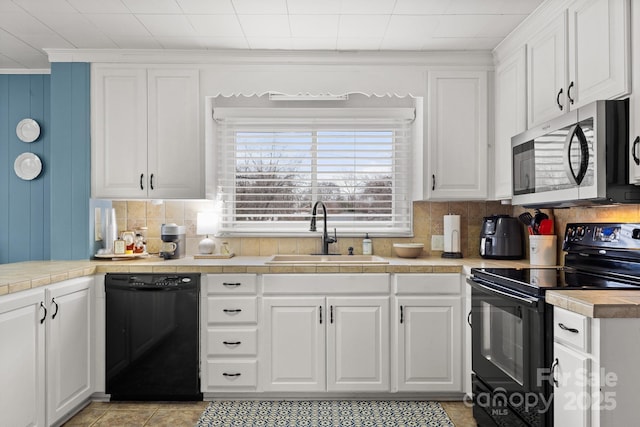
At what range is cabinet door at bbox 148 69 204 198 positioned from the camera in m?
3.26

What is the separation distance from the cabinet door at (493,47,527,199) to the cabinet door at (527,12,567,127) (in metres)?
0.07

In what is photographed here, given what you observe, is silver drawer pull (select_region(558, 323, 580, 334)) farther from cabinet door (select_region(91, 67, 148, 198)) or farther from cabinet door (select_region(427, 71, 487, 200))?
cabinet door (select_region(91, 67, 148, 198))

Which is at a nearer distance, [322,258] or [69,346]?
[69,346]

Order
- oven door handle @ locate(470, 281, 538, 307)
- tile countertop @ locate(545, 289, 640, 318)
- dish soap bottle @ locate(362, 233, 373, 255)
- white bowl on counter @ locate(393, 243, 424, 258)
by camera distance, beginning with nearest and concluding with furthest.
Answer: tile countertop @ locate(545, 289, 640, 318), oven door handle @ locate(470, 281, 538, 307), white bowl on counter @ locate(393, 243, 424, 258), dish soap bottle @ locate(362, 233, 373, 255)

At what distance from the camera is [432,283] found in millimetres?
2945

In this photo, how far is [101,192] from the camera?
10.7 feet

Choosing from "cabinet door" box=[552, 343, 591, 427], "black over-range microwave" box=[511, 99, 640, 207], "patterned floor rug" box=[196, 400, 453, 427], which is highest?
"black over-range microwave" box=[511, 99, 640, 207]

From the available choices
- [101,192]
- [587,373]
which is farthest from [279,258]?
[587,373]

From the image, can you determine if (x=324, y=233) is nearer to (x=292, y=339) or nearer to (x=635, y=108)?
(x=292, y=339)

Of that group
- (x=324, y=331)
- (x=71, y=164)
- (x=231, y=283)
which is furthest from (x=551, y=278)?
(x=71, y=164)

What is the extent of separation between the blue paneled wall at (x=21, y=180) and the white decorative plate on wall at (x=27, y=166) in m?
0.04

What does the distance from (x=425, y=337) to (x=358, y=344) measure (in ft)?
1.39

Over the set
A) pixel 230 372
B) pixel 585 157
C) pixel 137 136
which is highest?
pixel 137 136

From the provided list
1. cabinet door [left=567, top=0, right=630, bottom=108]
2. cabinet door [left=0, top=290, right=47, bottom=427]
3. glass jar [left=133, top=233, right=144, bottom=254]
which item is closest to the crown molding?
cabinet door [left=567, top=0, right=630, bottom=108]
